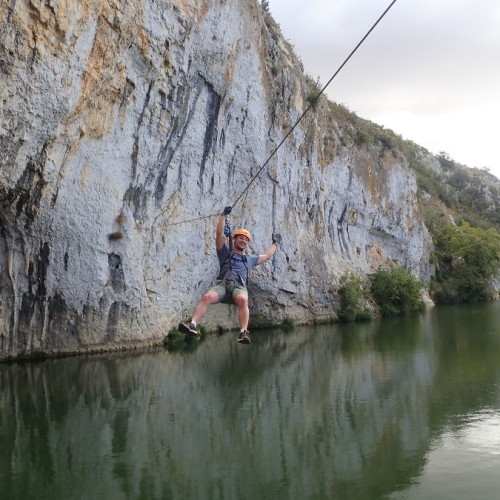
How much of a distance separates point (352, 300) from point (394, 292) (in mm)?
4201

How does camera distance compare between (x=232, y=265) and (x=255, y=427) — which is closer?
(x=232, y=265)

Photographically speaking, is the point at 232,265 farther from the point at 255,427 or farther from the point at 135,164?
the point at 135,164

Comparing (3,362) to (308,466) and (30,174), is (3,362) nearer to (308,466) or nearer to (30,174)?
(30,174)

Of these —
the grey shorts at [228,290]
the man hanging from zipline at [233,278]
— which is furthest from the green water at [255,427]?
the grey shorts at [228,290]

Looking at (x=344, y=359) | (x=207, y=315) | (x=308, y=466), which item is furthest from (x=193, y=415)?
(x=207, y=315)

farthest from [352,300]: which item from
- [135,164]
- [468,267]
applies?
[468,267]

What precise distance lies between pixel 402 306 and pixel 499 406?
77.7 feet

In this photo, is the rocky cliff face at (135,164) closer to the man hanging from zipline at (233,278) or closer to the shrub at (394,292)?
the shrub at (394,292)

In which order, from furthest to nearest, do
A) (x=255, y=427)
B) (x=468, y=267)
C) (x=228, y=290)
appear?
(x=468, y=267)
(x=255, y=427)
(x=228, y=290)

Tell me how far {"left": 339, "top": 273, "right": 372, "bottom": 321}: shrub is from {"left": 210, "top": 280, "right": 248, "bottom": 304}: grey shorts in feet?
70.0

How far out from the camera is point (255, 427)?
28.9 feet

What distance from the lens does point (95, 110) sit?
50.9ft

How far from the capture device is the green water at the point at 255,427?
6.44 metres

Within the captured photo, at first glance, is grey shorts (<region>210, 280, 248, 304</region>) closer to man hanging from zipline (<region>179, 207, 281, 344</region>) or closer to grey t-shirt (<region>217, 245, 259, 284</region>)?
man hanging from zipline (<region>179, 207, 281, 344</region>)
